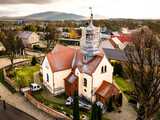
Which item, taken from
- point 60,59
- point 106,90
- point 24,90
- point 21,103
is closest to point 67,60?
point 60,59

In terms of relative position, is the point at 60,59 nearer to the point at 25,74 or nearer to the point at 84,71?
the point at 84,71

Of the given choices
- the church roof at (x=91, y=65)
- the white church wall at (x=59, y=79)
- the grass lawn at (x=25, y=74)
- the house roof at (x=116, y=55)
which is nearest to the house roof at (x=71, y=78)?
the white church wall at (x=59, y=79)

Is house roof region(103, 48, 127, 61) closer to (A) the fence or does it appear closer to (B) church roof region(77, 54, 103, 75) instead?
(B) church roof region(77, 54, 103, 75)

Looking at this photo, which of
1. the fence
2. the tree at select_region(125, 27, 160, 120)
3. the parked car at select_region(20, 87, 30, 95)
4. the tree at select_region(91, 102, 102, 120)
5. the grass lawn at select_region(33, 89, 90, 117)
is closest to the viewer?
the tree at select_region(125, 27, 160, 120)

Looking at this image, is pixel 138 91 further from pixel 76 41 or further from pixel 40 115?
pixel 76 41

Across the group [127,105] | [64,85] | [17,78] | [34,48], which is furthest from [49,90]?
[34,48]

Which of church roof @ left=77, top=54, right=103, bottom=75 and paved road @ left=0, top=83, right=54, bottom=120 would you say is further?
church roof @ left=77, top=54, right=103, bottom=75

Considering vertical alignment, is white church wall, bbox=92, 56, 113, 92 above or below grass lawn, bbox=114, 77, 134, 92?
above

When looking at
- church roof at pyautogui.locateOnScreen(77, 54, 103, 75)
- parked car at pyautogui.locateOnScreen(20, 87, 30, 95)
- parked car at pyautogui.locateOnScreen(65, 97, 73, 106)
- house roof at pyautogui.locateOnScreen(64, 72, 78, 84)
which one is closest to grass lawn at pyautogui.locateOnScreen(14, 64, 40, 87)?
parked car at pyautogui.locateOnScreen(20, 87, 30, 95)
